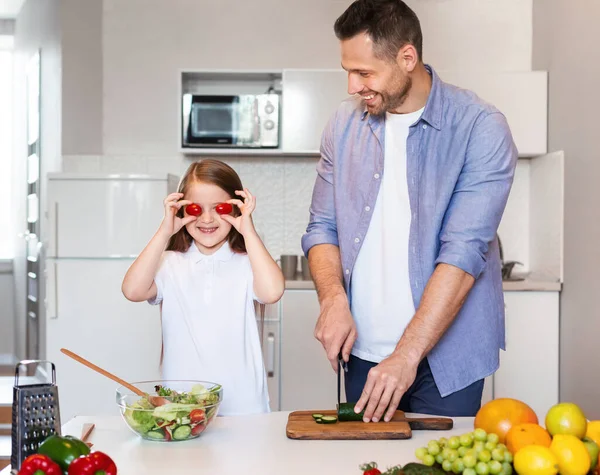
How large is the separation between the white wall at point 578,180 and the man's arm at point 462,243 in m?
1.65

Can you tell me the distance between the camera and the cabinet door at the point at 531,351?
3838mm

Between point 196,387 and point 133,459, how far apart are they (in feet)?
0.81

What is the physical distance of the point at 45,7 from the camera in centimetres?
538

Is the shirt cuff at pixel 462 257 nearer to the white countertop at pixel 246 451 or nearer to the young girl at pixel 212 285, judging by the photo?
the white countertop at pixel 246 451

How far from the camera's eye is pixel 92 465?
1180 mm

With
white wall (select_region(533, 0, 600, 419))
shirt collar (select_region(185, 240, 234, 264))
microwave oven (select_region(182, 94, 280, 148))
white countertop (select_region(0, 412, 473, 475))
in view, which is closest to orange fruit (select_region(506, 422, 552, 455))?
white countertop (select_region(0, 412, 473, 475))

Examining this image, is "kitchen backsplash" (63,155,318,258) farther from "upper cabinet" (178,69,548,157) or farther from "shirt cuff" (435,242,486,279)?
"shirt cuff" (435,242,486,279)

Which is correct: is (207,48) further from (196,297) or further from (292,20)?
(196,297)

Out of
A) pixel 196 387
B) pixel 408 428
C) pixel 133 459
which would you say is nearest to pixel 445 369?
pixel 408 428

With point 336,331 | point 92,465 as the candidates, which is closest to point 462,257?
point 336,331

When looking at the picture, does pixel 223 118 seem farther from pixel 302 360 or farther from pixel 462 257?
pixel 462 257

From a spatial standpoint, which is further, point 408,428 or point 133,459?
point 408,428

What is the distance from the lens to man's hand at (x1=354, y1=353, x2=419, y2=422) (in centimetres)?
162

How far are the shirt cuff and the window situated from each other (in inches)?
246
